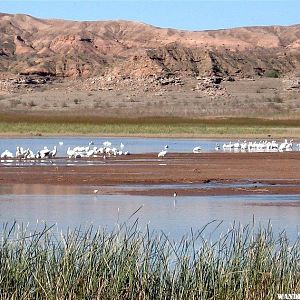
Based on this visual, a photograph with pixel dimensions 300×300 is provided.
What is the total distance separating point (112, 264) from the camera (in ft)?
31.1

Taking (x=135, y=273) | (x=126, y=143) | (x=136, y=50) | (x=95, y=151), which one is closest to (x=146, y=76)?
(x=136, y=50)

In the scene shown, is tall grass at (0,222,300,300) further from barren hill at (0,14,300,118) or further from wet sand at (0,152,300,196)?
barren hill at (0,14,300,118)

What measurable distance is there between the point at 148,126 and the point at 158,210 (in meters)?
41.7

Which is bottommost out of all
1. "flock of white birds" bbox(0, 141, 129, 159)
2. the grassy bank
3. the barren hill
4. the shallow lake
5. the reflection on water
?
the reflection on water

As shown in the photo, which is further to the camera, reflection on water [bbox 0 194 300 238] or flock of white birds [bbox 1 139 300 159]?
flock of white birds [bbox 1 139 300 159]

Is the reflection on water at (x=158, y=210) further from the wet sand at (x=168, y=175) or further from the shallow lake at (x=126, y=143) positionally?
the shallow lake at (x=126, y=143)

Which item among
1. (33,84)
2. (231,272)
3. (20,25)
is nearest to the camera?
(231,272)

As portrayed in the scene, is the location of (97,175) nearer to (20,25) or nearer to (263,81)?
(263,81)

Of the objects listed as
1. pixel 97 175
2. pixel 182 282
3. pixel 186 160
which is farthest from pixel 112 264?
pixel 186 160

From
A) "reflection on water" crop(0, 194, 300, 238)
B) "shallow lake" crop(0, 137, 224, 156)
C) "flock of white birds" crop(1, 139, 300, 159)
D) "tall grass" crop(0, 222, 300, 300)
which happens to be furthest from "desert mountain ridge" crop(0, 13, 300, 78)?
"tall grass" crop(0, 222, 300, 300)

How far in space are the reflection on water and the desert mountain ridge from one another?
76.7 m

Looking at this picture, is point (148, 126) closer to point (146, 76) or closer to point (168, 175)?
point (168, 175)

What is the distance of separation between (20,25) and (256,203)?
151303 millimetres

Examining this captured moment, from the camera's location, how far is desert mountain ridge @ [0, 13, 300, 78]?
4122 inches
